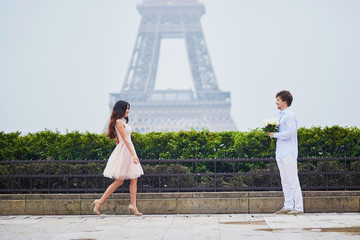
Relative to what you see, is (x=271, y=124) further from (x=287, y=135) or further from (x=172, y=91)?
(x=172, y=91)

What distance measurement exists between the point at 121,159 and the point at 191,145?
1.95m

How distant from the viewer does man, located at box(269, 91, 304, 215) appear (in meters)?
9.41

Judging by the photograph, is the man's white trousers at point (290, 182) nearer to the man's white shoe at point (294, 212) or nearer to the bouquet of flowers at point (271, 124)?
the man's white shoe at point (294, 212)

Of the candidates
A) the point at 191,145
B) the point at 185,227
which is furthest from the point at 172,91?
the point at 185,227

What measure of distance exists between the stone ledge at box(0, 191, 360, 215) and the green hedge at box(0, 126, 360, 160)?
38.1 inches

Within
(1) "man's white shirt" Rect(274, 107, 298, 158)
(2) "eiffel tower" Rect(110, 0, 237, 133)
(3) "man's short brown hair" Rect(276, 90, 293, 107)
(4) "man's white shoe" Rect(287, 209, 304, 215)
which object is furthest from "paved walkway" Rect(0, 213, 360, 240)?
(2) "eiffel tower" Rect(110, 0, 237, 133)

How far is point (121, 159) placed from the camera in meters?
9.37

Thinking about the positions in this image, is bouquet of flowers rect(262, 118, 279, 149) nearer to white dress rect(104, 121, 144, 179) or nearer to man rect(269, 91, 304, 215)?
man rect(269, 91, 304, 215)

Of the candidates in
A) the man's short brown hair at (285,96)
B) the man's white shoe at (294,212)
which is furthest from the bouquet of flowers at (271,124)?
the man's white shoe at (294,212)

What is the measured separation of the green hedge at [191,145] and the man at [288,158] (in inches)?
48.4

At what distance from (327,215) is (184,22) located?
7490 centimetres

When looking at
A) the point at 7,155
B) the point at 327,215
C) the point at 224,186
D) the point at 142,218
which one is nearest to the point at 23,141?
the point at 7,155

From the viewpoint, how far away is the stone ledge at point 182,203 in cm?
1002

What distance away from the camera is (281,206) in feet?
32.9
